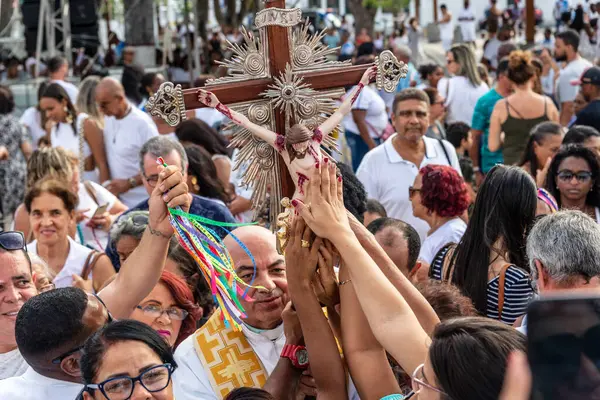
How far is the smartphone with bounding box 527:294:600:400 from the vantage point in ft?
4.42

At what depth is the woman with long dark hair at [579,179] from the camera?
5113 millimetres

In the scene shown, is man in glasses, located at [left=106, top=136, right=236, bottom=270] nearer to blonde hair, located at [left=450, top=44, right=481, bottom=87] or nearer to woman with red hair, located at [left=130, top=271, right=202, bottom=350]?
woman with red hair, located at [left=130, top=271, right=202, bottom=350]

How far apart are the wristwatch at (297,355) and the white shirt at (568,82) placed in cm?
700

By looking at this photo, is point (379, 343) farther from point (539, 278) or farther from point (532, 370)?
point (532, 370)

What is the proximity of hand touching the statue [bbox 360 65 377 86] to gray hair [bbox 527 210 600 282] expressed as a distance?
776 mm

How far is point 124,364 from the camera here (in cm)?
273

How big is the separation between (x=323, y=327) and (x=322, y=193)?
16.6 inches

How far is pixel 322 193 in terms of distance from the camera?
288 centimetres

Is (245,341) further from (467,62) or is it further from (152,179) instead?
(467,62)

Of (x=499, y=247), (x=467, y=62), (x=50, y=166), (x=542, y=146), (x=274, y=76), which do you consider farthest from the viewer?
(x=467, y=62)

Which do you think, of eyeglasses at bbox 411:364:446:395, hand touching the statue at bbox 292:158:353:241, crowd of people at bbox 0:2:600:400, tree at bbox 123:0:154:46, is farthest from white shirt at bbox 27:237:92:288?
tree at bbox 123:0:154:46

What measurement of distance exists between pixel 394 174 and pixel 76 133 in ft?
11.1

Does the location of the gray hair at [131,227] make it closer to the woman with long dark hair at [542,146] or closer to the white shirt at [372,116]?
the woman with long dark hair at [542,146]

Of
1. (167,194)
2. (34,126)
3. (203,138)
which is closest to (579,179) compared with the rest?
(167,194)
